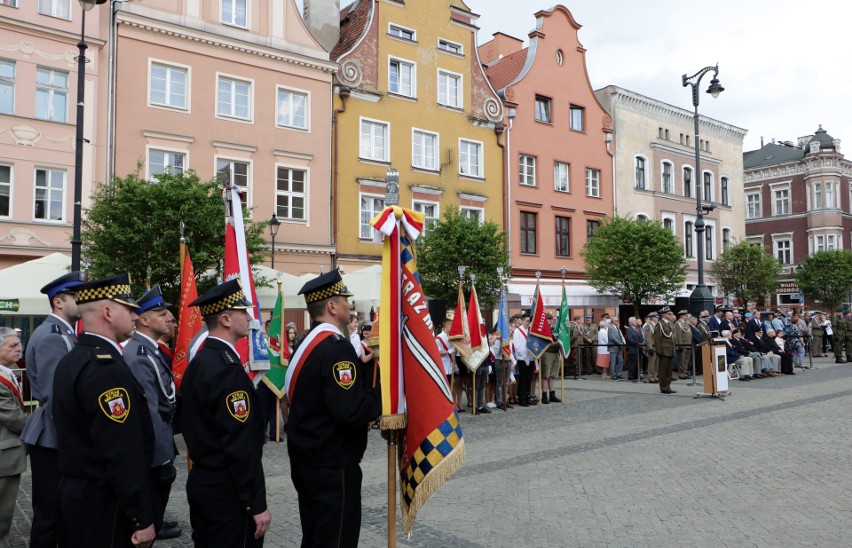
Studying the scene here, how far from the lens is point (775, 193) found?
59.5 metres

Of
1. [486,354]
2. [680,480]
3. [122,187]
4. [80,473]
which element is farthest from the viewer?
[122,187]

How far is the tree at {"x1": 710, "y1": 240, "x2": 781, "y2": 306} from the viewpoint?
39625 mm

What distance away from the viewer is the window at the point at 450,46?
101 feet

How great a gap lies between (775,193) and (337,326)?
63.1 meters

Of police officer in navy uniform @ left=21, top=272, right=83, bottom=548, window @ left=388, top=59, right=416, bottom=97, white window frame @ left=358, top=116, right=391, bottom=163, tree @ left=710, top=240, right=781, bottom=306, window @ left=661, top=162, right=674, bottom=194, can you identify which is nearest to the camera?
police officer in navy uniform @ left=21, top=272, right=83, bottom=548

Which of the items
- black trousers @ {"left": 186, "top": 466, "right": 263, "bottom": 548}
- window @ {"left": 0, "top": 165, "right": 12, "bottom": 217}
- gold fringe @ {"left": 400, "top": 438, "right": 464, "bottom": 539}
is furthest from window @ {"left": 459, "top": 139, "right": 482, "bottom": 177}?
black trousers @ {"left": 186, "top": 466, "right": 263, "bottom": 548}

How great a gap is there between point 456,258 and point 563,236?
37.7 feet

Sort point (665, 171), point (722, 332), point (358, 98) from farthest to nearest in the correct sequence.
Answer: point (665, 171) → point (358, 98) → point (722, 332)

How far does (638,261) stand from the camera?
97.9ft

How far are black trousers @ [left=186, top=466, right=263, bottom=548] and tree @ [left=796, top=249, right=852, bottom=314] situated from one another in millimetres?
50200

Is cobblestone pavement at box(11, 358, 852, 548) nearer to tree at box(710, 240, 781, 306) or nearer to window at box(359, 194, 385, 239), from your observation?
window at box(359, 194, 385, 239)

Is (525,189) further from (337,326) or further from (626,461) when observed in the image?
(337,326)

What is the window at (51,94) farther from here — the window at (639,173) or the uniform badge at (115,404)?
the window at (639,173)

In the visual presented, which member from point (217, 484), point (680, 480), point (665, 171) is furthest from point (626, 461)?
point (665, 171)
